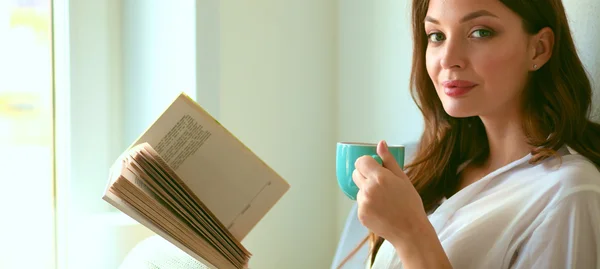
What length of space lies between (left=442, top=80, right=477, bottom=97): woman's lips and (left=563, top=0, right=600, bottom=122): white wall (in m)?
0.26

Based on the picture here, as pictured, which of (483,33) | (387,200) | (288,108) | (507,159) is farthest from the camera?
(288,108)

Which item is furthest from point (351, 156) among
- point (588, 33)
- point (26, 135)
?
point (26, 135)

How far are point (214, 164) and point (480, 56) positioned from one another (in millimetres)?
496

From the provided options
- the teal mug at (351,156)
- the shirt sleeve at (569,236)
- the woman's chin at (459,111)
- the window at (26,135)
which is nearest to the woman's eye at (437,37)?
the woman's chin at (459,111)

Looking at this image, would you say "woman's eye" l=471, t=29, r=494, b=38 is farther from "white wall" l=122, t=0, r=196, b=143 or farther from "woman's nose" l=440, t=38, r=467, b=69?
"white wall" l=122, t=0, r=196, b=143

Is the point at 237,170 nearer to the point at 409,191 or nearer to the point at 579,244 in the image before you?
the point at 409,191

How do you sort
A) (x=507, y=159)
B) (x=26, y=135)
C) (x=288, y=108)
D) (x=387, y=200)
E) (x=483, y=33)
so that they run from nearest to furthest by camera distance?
(x=387, y=200)
(x=483, y=33)
(x=507, y=159)
(x=26, y=135)
(x=288, y=108)

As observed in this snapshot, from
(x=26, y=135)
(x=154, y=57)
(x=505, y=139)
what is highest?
(x=505, y=139)

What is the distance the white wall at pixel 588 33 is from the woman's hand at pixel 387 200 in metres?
0.44

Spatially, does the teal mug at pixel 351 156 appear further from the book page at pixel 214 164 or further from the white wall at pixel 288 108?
the white wall at pixel 288 108

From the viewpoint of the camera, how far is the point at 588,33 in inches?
48.6

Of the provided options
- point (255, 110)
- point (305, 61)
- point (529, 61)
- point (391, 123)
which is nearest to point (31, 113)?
point (255, 110)

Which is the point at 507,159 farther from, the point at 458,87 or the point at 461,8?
the point at 461,8

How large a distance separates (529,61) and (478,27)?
10cm
